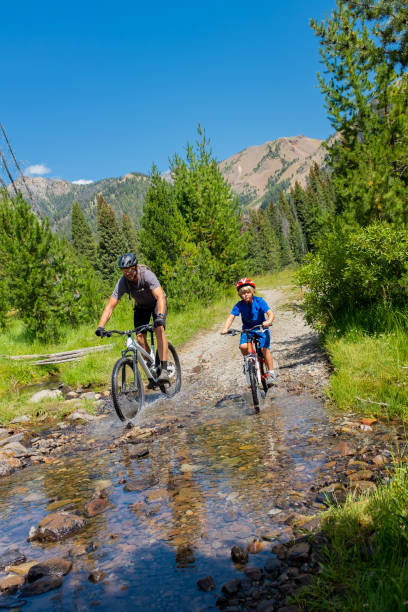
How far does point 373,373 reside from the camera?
6.15 metres

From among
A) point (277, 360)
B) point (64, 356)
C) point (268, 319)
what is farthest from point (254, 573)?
point (64, 356)

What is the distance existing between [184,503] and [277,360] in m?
6.23

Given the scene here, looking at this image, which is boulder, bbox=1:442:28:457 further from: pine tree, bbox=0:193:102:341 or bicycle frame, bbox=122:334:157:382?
pine tree, bbox=0:193:102:341

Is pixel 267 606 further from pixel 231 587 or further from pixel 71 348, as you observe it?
pixel 71 348

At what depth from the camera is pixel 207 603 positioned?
8.33 feet

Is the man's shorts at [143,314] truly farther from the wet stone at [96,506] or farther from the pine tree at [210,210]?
the pine tree at [210,210]

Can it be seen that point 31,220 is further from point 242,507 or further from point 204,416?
point 242,507

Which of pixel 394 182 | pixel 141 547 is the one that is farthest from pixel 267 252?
pixel 141 547

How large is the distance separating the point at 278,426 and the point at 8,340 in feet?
46.4

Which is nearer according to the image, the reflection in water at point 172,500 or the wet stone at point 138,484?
the reflection in water at point 172,500

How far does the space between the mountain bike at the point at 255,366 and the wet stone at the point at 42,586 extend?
4.11 metres

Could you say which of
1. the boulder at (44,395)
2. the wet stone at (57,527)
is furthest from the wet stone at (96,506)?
the boulder at (44,395)

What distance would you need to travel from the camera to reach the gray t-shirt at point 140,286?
777cm

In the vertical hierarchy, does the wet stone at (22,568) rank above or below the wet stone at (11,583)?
below
